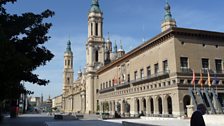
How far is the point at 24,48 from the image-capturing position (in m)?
15.3

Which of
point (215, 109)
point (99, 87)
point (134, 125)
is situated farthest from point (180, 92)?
point (99, 87)

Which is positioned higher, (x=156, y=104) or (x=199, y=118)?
(x=199, y=118)

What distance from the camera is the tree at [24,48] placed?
13831 millimetres

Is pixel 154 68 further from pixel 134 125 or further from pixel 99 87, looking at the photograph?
pixel 99 87

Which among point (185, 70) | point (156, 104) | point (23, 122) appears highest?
point (185, 70)

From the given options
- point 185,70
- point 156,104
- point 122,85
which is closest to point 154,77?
point 156,104

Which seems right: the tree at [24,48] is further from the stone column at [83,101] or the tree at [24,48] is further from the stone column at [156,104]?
the stone column at [83,101]

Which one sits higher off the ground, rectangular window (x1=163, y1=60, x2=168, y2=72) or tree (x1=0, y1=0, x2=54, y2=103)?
rectangular window (x1=163, y1=60, x2=168, y2=72)

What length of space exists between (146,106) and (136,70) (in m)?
10.0

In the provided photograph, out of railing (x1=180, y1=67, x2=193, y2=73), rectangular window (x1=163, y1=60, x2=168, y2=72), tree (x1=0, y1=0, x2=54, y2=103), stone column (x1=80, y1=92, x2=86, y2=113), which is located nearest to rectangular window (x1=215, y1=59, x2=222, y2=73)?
railing (x1=180, y1=67, x2=193, y2=73)

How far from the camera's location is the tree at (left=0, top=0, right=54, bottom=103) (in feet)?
45.4

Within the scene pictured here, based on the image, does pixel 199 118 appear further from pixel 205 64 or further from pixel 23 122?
pixel 205 64

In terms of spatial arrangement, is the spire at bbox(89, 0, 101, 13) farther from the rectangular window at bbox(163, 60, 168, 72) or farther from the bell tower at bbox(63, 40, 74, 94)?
the rectangular window at bbox(163, 60, 168, 72)

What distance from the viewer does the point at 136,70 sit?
213ft
